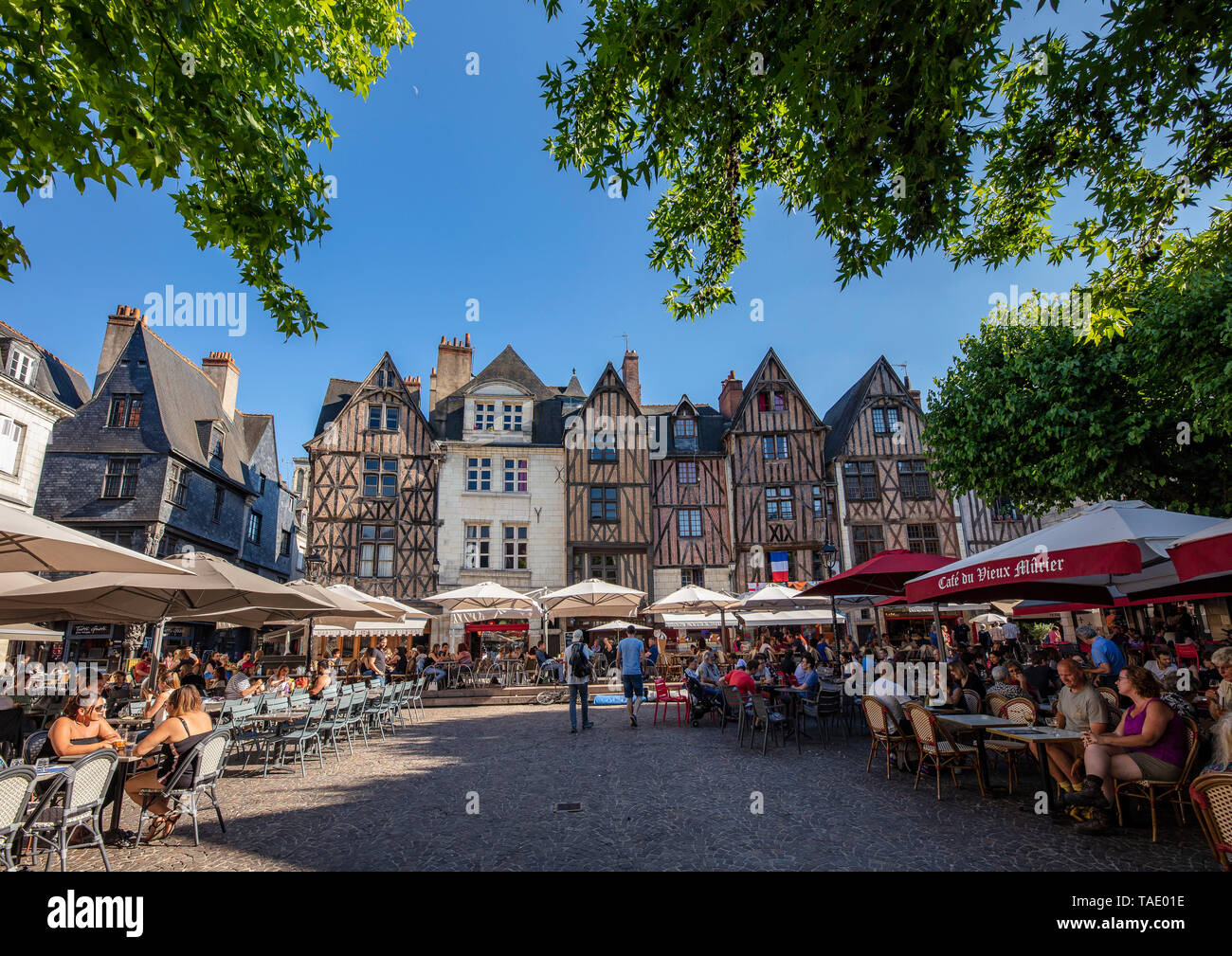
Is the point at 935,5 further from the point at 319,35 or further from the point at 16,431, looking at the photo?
the point at 16,431

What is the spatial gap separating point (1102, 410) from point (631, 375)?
1864 centimetres

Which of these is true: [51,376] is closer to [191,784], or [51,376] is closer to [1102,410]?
[191,784]

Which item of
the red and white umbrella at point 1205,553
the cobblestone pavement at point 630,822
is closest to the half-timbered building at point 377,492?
the cobblestone pavement at point 630,822

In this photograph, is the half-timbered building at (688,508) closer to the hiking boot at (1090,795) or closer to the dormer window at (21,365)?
the hiking boot at (1090,795)

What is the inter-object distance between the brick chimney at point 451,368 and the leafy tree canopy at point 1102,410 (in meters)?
20.0

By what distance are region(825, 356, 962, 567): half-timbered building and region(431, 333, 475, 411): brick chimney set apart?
16.6 metres

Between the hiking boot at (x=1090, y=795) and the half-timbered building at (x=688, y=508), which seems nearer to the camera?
the hiking boot at (x=1090, y=795)

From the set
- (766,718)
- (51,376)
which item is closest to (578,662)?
(766,718)

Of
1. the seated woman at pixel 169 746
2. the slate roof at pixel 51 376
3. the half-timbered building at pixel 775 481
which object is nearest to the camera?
the seated woman at pixel 169 746

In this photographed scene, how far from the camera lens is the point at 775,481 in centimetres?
2542

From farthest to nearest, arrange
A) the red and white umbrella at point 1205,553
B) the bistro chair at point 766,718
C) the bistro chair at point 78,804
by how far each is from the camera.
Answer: the bistro chair at point 766,718 → the bistro chair at point 78,804 → the red and white umbrella at point 1205,553

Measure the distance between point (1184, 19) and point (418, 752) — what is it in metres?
10.5

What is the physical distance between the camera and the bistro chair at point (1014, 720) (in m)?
5.85
